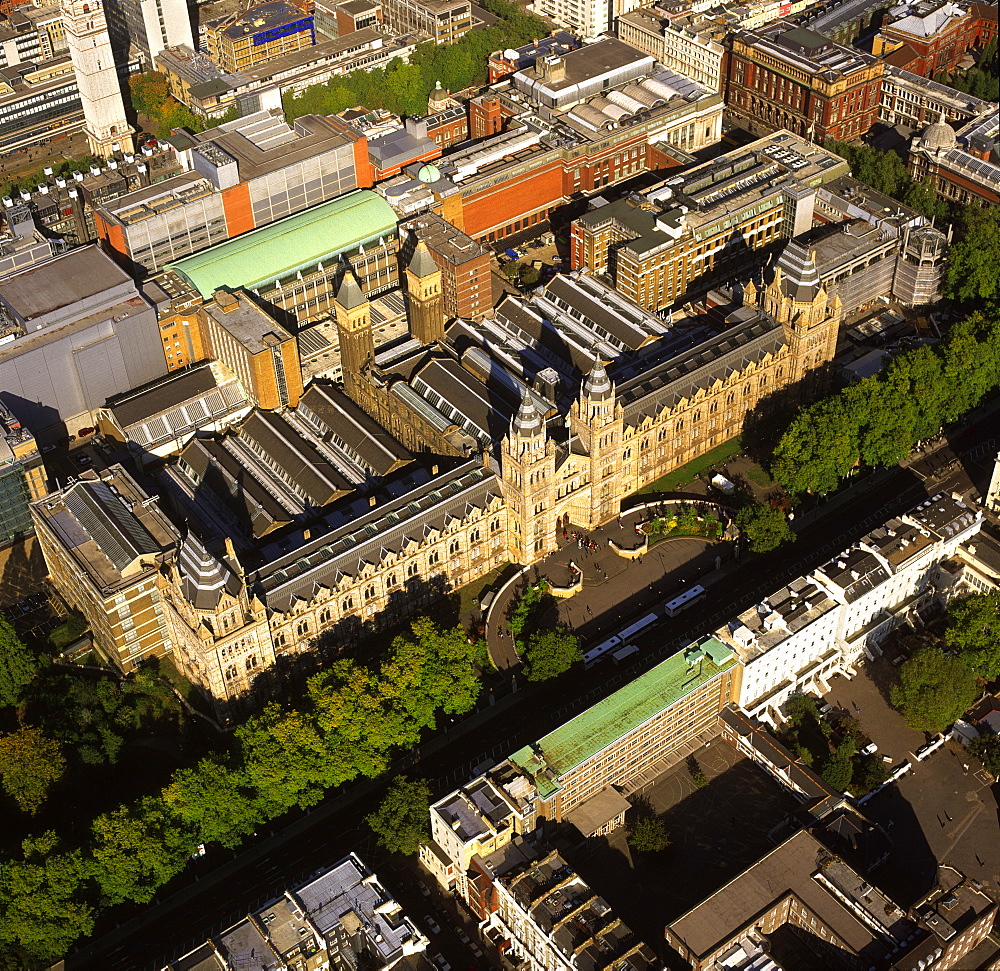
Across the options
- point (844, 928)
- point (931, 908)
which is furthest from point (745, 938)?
point (931, 908)

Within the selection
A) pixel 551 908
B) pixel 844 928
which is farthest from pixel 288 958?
pixel 844 928

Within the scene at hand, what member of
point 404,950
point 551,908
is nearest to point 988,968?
point 551,908

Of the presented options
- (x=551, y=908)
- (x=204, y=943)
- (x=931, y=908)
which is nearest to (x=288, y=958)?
(x=204, y=943)

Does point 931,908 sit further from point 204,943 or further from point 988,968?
point 204,943

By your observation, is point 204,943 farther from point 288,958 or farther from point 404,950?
point 404,950

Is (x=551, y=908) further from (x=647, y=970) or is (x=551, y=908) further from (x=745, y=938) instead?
(x=745, y=938)
